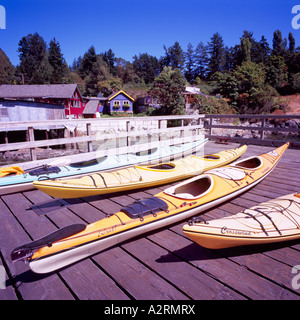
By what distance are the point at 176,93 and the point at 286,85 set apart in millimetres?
15851

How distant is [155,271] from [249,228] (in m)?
0.77

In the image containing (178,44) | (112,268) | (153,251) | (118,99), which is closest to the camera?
(112,268)

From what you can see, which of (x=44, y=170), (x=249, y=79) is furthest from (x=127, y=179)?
(x=249, y=79)

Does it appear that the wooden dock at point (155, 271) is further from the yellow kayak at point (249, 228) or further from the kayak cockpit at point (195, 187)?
the kayak cockpit at point (195, 187)

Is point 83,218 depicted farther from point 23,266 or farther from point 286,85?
point 286,85

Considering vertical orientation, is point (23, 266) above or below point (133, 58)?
below

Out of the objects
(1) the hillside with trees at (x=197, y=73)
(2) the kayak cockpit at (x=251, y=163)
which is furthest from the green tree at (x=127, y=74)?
(2) the kayak cockpit at (x=251, y=163)

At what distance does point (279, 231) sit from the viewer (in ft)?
5.72

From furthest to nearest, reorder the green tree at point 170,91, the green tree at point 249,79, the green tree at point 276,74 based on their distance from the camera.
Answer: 1. the green tree at point 276,74
2. the green tree at point 249,79
3. the green tree at point 170,91

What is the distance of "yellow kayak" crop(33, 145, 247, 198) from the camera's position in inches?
94.9

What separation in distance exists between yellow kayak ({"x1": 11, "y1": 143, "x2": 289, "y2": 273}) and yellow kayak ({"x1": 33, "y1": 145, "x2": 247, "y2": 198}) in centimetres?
60

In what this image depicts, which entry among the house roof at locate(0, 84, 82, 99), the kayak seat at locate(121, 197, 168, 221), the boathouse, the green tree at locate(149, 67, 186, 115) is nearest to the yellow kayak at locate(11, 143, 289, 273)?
the kayak seat at locate(121, 197, 168, 221)

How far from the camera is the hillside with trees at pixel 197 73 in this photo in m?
24.8
